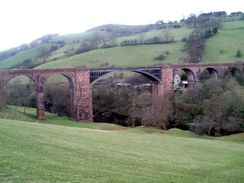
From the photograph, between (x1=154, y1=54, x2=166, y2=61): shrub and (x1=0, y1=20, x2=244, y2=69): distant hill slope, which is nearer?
(x1=0, y1=20, x2=244, y2=69): distant hill slope

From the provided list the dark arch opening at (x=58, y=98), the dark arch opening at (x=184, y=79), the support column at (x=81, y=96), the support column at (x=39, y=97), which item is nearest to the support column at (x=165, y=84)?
the dark arch opening at (x=184, y=79)

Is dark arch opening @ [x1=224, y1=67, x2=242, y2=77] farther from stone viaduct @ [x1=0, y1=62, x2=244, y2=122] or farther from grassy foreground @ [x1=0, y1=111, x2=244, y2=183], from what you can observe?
grassy foreground @ [x1=0, y1=111, x2=244, y2=183]

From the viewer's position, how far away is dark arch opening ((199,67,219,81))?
88738 mm

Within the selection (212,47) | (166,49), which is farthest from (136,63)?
(212,47)

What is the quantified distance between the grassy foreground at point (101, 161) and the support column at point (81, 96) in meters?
40.8

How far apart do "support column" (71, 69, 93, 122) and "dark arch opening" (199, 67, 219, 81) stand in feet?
107

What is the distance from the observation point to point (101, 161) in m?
18.2

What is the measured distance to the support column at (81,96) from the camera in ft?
221

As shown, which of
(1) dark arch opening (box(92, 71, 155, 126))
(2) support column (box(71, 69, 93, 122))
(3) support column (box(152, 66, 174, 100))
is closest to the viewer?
(2) support column (box(71, 69, 93, 122))

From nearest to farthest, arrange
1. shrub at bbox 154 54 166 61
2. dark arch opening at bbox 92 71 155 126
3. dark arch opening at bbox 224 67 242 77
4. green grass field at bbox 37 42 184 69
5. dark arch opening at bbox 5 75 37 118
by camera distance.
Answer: dark arch opening at bbox 92 71 155 126 < dark arch opening at bbox 5 75 37 118 < dark arch opening at bbox 224 67 242 77 < green grass field at bbox 37 42 184 69 < shrub at bbox 154 54 166 61

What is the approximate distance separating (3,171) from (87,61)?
97916mm

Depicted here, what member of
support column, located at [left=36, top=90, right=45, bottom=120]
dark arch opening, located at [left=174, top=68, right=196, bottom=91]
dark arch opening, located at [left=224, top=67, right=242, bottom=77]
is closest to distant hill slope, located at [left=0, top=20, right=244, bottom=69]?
dark arch opening, located at [left=224, top=67, right=242, bottom=77]

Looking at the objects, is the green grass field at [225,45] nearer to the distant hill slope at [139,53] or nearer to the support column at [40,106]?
the distant hill slope at [139,53]

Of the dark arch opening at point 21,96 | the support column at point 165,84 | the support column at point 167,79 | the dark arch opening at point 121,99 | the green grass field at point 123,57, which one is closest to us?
the dark arch opening at point 121,99
